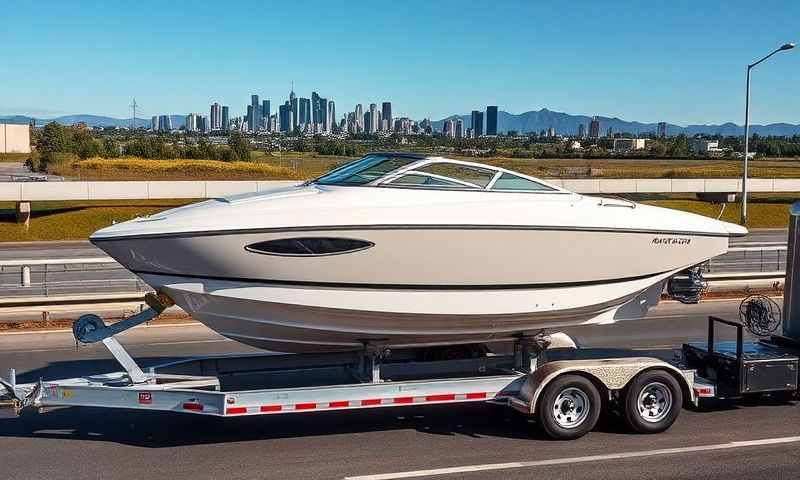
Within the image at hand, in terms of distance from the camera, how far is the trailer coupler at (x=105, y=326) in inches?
308

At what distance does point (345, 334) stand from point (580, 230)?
2456 millimetres

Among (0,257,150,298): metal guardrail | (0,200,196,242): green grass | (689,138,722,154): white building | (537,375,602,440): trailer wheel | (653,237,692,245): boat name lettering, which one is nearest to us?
(537,375,602,440): trailer wheel

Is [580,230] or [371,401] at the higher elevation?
[580,230]

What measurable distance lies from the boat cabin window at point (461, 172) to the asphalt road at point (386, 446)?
2441 mm

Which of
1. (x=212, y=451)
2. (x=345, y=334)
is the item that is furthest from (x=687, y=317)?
(x=212, y=451)

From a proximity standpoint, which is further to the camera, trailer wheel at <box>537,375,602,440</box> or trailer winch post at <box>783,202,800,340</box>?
trailer winch post at <box>783,202,800,340</box>

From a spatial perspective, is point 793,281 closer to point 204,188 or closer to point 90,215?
point 90,215

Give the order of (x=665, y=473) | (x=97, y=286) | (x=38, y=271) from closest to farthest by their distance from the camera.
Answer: (x=665, y=473) → (x=97, y=286) → (x=38, y=271)

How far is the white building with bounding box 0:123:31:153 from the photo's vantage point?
10131cm

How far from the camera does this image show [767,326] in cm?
1015

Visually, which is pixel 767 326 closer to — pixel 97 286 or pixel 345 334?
pixel 345 334

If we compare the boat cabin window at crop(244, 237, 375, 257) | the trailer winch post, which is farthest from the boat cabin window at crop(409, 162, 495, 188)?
the trailer winch post

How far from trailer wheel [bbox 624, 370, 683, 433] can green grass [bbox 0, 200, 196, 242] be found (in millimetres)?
25307

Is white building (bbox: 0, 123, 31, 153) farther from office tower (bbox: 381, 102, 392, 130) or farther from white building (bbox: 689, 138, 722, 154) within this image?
office tower (bbox: 381, 102, 392, 130)
